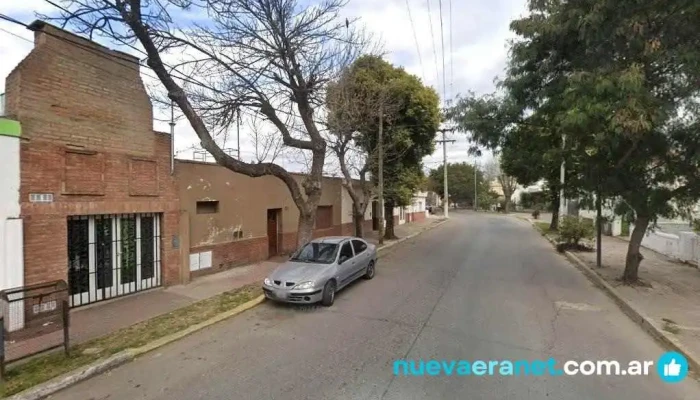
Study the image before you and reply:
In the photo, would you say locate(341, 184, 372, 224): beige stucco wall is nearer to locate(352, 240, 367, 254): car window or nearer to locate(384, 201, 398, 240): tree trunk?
locate(384, 201, 398, 240): tree trunk

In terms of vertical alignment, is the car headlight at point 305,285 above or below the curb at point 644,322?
above

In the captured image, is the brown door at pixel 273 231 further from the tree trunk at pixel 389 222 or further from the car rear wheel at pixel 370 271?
the tree trunk at pixel 389 222

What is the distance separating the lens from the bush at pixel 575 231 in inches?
714

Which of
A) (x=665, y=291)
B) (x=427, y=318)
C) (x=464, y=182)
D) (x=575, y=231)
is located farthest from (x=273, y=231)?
(x=464, y=182)

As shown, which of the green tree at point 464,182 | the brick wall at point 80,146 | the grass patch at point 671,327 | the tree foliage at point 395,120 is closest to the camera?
the grass patch at point 671,327

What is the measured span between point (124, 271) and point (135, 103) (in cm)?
418

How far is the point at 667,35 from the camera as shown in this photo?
8.08 m

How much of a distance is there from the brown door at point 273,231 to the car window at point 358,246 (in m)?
5.15

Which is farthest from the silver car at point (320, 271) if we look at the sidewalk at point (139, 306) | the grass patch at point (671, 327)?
the grass patch at point (671, 327)

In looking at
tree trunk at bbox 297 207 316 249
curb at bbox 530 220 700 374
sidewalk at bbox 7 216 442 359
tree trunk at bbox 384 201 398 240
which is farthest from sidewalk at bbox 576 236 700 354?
tree trunk at bbox 384 201 398 240

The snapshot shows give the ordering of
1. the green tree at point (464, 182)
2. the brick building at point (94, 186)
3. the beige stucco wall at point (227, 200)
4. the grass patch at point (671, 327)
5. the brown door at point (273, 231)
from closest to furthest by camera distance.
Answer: the grass patch at point (671, 327), the brick building at point (94, 186), the beige stucco wall at point (227, 200), the brown door at point (273, 231), the green tree at point (464, 182)

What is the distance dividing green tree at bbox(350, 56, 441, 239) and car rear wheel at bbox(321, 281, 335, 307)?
34.5ft

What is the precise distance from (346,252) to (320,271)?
5.19ft

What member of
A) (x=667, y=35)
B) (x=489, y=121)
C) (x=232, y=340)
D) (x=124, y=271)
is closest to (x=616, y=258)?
(x=489, y=121)
